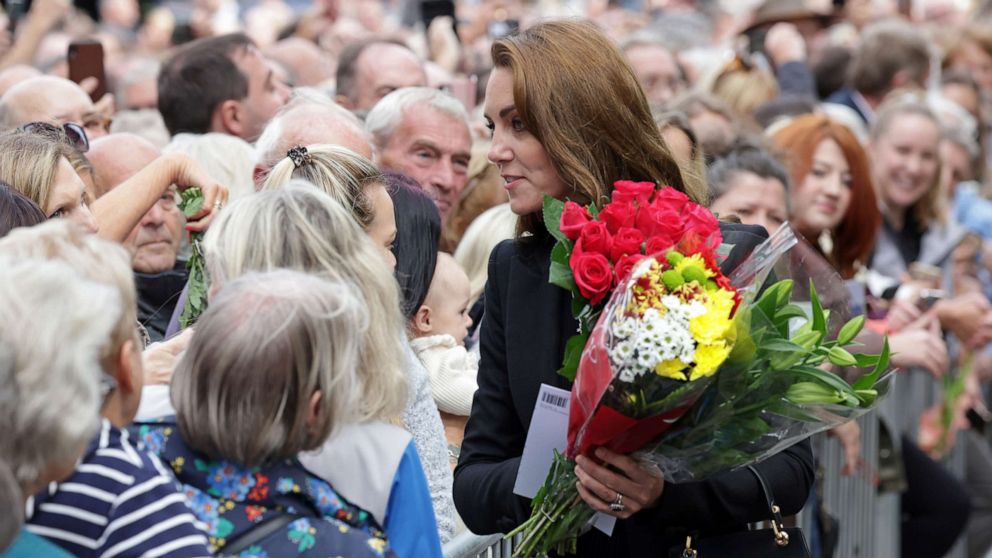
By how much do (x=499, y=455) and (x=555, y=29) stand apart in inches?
38.0

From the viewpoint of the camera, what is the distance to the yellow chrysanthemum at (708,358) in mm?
Answer: 2754

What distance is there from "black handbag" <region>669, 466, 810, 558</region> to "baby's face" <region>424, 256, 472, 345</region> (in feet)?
4.70

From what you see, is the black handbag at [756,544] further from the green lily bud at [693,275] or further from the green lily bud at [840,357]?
the green lily bud at [693,275]

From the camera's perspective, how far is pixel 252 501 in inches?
103

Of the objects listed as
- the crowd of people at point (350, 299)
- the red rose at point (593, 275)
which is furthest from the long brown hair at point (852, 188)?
the red rose at point (593, 275)

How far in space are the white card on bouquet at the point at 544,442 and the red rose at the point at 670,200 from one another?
0.43m

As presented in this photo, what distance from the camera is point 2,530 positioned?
2.02 m

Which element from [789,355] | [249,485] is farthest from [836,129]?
[249,485]

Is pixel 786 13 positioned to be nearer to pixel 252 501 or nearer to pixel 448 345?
pixel 448 345

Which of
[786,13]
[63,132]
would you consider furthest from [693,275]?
[786,13]

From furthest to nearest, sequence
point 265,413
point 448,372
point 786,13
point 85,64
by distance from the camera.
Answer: point 786,13 → point 85,64 → point 448,372 → point 265,413

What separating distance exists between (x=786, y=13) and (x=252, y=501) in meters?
10.8

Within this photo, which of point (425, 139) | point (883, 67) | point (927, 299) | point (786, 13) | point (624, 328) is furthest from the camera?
point (786, 13)

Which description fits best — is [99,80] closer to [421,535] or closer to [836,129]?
[836,129]
